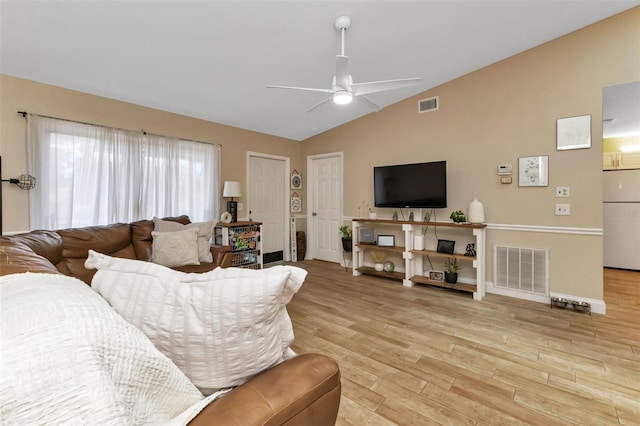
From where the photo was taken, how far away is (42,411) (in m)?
0.41

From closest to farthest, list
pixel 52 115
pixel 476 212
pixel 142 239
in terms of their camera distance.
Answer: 1. pixel 52 115
2. pixel 142 239
3. pixel 476 212

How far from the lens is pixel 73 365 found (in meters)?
0.46

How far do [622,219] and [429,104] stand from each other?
12.6 feet

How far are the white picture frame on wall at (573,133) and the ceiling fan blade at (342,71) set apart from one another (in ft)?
8.63

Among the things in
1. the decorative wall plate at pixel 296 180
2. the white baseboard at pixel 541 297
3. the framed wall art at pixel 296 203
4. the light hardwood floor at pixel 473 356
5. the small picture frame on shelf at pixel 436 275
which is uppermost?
the decorative wall plate at pixel 296 180

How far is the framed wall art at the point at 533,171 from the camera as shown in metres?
3.26

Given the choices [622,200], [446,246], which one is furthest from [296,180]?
[622,200]

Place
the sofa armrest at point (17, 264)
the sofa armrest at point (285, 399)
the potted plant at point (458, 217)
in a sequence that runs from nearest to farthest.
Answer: the sofa armrest at point (285, 399) < the sofa armrest at point (17, 264) < the potted plant at point (458, 217)

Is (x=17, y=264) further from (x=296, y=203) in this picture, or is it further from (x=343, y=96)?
(x=296, y=203)

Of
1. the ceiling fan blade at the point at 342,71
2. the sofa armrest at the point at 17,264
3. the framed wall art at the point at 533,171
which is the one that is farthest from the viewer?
the framed wall art at the point at 533,171

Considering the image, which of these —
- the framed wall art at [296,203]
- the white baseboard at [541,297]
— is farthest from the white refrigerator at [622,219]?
the framed wall art at [296,203]

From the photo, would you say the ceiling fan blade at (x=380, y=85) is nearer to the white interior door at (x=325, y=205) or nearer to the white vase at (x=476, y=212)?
the white vase at (x=476, y=212)

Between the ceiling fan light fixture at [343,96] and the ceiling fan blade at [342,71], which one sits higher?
the ceiling fan blade at [342,71]

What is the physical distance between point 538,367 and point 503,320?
0.84m
